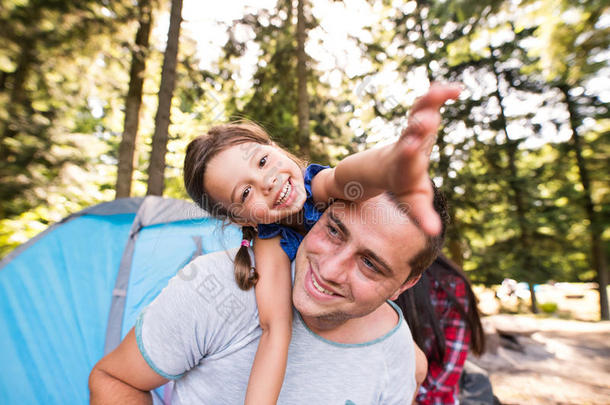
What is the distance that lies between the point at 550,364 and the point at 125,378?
615 cm

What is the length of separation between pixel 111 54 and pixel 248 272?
5.63 m

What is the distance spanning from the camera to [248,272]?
126 cm

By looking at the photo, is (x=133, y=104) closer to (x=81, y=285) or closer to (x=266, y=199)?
(x=81, y=285)

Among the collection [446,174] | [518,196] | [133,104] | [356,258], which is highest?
[133,104]

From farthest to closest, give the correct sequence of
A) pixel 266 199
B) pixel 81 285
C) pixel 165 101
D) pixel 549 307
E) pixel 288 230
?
pixel 549 307, pixel 165 101, pixel 81 285, pixel 288 230, pixel 266 199

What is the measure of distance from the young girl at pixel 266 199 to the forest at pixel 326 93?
6.74 feet

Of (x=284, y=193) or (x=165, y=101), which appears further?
(x=165, y=101)

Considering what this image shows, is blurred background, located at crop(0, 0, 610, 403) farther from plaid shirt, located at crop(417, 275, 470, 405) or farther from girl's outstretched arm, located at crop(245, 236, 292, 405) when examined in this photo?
girl's outstretched arm, located at crop(245, 236, 292, 405)

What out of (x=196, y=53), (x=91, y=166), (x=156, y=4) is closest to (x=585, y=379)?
(x=196, y=53)

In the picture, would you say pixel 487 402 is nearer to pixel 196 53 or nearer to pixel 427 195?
pixel 427 195

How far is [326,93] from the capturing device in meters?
6.48

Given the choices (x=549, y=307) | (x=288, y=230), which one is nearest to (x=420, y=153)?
(x=288, y=230)

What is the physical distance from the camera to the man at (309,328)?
1.12 m

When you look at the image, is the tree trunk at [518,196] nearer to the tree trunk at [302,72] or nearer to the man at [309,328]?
the tree trunk at [302,72]
